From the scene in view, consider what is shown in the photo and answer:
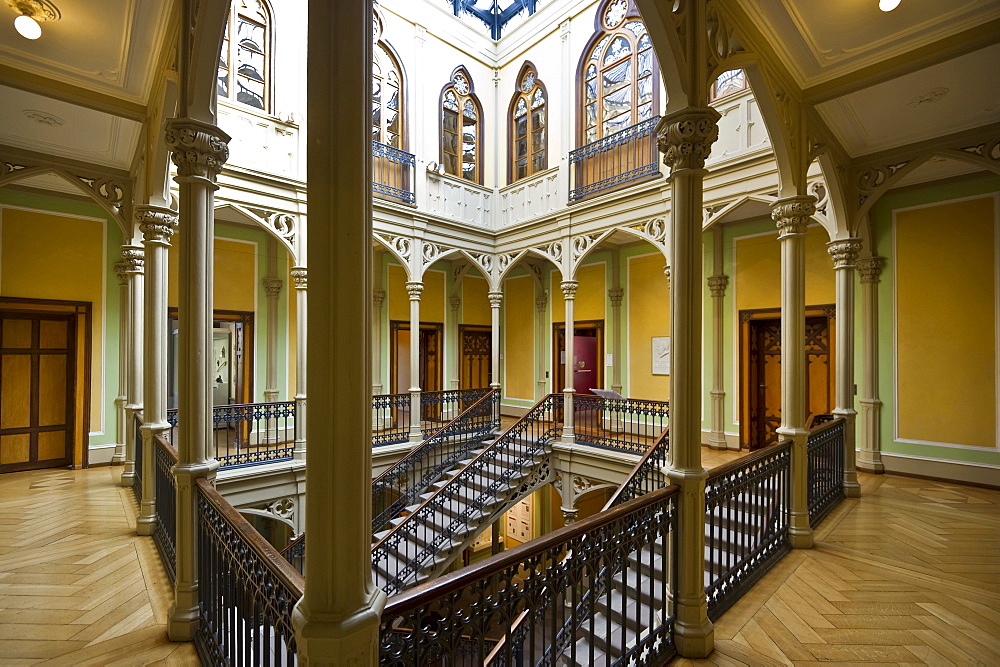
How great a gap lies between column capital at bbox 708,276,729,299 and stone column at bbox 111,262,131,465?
1033cm

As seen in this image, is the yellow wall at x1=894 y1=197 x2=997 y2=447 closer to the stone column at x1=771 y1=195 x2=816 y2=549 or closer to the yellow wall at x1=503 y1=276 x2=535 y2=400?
the stone column at x1=771 y1=195 x2=816 y2=549

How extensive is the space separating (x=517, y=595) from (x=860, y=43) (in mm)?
4966

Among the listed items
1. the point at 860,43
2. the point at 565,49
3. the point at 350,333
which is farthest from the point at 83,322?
the point at 860,43

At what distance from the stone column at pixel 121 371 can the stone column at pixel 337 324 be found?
8.53 meters

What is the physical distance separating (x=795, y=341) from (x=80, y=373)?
10.3 metres

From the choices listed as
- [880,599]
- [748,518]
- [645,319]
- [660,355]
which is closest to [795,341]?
[748,518]

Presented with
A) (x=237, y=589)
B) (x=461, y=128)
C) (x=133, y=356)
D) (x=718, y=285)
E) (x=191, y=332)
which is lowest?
(x=237, y=589)

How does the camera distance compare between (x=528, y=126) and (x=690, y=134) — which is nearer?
(x=690, y=134)

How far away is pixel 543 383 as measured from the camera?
12.8 metres

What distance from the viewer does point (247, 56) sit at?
26.0 ft

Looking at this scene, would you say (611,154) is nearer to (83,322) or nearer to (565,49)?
(565,49)

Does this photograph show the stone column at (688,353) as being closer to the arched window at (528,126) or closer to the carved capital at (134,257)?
the carved capital at (134,257)

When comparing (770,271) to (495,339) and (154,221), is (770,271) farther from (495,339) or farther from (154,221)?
(154,221)

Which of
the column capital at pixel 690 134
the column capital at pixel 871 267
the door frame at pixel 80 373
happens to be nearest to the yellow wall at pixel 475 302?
the door frame at pixel 80 373
